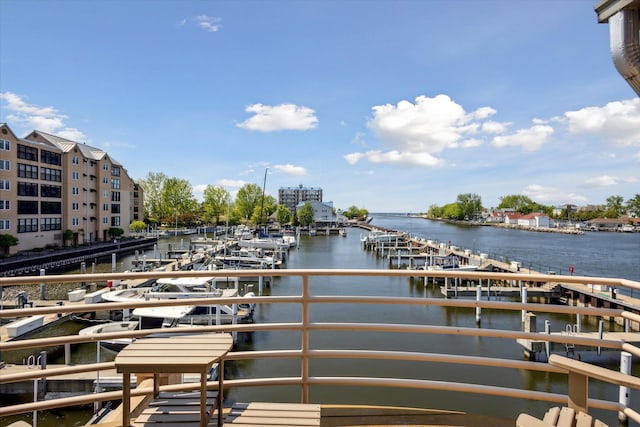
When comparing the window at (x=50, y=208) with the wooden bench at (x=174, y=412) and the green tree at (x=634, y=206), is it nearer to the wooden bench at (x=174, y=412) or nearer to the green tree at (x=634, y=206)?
the wooden bench at (x=174, y=412)

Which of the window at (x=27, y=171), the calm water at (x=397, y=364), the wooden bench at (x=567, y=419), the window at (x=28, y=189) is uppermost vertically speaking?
the window at (x=27, y=171)

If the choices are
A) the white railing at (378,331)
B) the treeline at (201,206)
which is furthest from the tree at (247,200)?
the white railing at (378,331)

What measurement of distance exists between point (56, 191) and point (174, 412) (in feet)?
136

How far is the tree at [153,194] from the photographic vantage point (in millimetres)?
71769

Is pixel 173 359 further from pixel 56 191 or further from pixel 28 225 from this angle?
pixel 56 191

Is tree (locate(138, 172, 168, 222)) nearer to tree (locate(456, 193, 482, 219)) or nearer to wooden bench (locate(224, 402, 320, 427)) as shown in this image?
wooden bench (locate(224, 402, 320, 427))

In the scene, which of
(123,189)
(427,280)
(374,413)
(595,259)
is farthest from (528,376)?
(123,189)

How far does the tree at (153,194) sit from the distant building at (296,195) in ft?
236

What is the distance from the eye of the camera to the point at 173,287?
21.4m

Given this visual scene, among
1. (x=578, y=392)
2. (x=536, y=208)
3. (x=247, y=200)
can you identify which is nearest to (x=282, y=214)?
(x=247, y=200)

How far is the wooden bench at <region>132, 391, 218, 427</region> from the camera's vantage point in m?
1.81

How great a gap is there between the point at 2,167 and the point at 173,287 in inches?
774

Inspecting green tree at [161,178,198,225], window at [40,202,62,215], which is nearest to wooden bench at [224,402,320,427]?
window at [40,202,62,215]

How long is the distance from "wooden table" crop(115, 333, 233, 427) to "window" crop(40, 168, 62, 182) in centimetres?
3958
